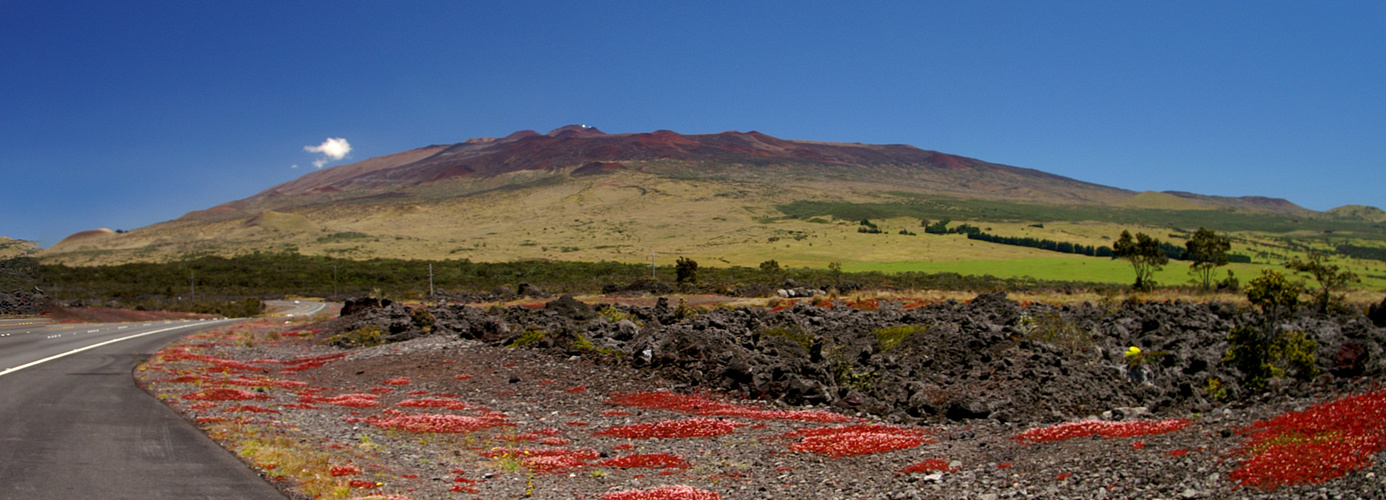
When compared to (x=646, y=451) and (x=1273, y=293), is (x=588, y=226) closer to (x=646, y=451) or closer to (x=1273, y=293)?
(x=1273, y=293)

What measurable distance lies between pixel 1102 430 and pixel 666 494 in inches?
237

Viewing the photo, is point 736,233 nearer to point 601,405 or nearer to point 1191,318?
point 1191,318

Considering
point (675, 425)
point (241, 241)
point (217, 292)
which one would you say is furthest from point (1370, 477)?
point (241, 241)

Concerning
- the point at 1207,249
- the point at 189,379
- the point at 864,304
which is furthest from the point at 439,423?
the point at 1207,249

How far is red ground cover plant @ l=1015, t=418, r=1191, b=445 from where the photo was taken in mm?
9438

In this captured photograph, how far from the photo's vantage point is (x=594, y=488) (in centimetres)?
867

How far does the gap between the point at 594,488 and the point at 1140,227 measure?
17850cm

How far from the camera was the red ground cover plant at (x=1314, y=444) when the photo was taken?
6422 millimetres

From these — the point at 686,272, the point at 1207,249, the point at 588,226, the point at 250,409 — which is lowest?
the point at 250,409

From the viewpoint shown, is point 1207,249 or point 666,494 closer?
point 666,494

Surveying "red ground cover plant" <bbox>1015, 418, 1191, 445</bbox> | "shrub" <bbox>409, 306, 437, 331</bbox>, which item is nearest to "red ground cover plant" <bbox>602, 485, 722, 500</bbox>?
"red ground cover plant" <bbox>1015, 418, 1191, 445</bbox>

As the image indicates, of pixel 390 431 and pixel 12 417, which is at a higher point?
pixel 12 417

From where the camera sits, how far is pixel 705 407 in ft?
47.9

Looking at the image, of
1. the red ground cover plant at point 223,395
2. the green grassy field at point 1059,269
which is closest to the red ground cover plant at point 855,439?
the red ground cover plant at point 223,395
